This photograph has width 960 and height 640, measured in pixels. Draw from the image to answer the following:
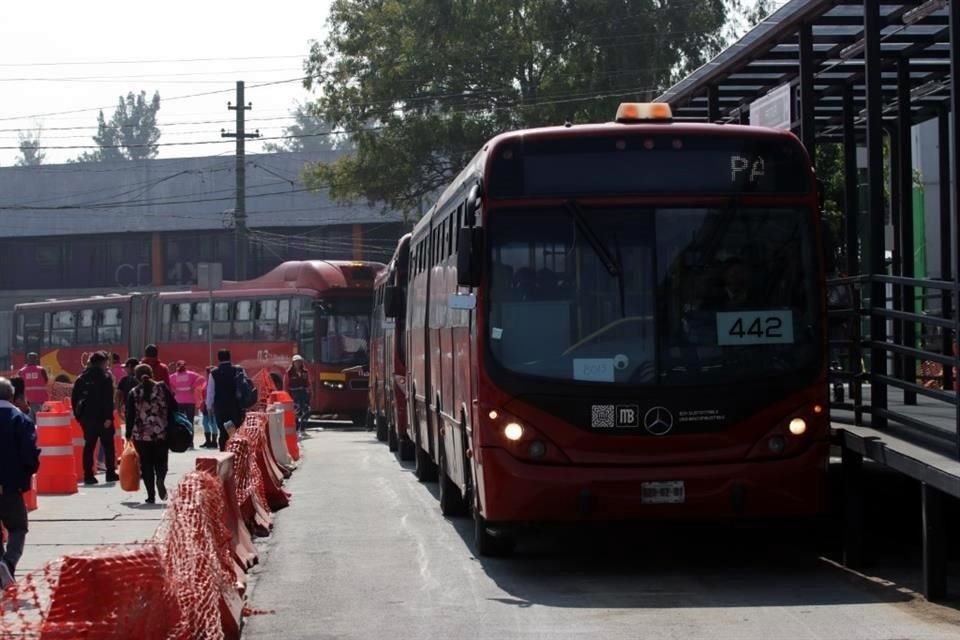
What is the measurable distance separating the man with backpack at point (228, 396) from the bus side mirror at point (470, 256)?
13077 mm

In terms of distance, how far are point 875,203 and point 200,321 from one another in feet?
113

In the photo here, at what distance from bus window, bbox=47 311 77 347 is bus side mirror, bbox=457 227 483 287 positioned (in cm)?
3916

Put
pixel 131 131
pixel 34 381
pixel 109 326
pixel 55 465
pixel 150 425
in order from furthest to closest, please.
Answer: pixel 131 131
pixel 109 326
pixel 34 381
pixel 55 465
pixel 150 425

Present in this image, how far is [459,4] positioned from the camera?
4678 centimetres

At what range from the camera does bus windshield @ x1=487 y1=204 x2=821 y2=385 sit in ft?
37.7

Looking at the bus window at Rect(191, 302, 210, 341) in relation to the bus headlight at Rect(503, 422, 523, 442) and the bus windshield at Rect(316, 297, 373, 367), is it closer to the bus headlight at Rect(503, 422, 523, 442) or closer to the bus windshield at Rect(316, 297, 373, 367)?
the bus windshield at Rect(316, 297, 373, 367)

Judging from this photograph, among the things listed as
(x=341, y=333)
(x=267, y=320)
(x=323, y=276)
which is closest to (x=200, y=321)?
Result: (x=267, y=320)

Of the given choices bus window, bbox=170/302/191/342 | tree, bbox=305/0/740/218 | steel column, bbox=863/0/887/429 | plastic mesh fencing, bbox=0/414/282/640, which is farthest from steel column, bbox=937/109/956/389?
bus window, bbox=170/302/191/342

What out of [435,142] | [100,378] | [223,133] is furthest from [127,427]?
[223,133]

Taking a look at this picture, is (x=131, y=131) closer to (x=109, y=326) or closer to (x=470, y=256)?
(x=109, y=326)

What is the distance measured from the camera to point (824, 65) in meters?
15.2

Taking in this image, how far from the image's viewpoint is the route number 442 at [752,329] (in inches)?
455

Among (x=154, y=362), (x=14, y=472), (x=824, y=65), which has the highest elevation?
(x=824, y=65)

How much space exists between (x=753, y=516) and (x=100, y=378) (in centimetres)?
1221
